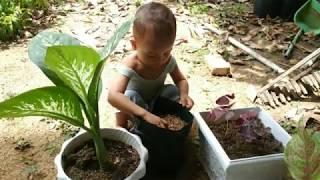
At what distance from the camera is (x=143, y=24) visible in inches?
63.4

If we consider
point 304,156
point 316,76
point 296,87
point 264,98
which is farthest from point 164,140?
point 316,76

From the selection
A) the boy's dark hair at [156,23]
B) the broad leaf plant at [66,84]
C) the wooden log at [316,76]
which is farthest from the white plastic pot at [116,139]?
the wooden log at [316,76]

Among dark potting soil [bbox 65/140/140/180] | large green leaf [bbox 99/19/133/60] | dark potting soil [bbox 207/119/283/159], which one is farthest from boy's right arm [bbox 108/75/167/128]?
large green leaf [bbox 99/19/133/60]

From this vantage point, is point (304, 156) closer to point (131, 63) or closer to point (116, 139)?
point (116, 139)

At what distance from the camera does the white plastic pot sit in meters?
1.41

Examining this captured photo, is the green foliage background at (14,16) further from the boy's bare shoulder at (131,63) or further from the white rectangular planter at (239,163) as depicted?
the white rectangular planter at (239,163)

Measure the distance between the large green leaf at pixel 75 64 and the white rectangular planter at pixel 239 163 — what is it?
54 centimetres

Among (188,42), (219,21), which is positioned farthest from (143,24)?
(219,21)

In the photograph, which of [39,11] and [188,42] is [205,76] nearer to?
[188,42]

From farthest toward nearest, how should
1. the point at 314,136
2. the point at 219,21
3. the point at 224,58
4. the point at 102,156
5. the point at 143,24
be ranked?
1. the point at 219,21
2. the point at 224,58
3. the point at 143,24
4. the point at 102,156
5. the point at 314,136

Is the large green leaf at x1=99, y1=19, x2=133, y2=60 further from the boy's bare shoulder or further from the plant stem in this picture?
the boy's bare shoulder

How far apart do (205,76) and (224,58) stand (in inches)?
10.4

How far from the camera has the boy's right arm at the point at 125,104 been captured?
5.32 feet

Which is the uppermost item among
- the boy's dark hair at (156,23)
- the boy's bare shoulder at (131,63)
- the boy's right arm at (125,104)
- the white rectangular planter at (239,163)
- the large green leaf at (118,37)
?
the large green leaf at (118,37)
